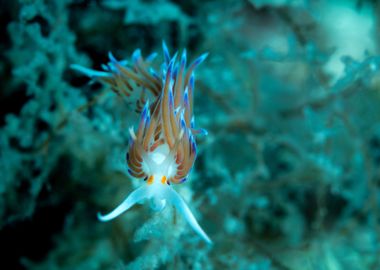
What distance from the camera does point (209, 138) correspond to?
3486 millimetres

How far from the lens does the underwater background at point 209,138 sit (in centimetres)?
312

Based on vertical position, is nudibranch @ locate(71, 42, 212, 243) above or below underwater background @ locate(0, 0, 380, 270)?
below

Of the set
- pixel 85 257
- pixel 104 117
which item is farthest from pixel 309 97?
pixel 85 257

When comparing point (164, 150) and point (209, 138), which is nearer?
point (164, 150)

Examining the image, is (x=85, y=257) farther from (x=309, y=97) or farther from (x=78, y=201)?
(x=309, y=97)

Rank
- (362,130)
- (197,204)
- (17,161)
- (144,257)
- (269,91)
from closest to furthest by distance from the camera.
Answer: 1. (144,257)
2. (197,204)
3. (17,161)
4. (362,130)
5. (269,91)

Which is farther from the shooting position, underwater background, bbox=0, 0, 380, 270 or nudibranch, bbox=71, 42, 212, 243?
underwater background, bbox=0, 0, 380, 270

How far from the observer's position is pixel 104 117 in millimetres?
3057

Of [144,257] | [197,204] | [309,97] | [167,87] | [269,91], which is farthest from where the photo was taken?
[269,91]

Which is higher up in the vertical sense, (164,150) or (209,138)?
(209,138)

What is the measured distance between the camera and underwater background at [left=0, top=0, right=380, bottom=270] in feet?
10.3

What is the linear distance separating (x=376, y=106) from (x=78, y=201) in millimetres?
3034

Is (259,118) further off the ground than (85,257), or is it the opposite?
(259,118)

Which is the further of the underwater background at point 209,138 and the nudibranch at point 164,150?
the underwater background at point 209,138
